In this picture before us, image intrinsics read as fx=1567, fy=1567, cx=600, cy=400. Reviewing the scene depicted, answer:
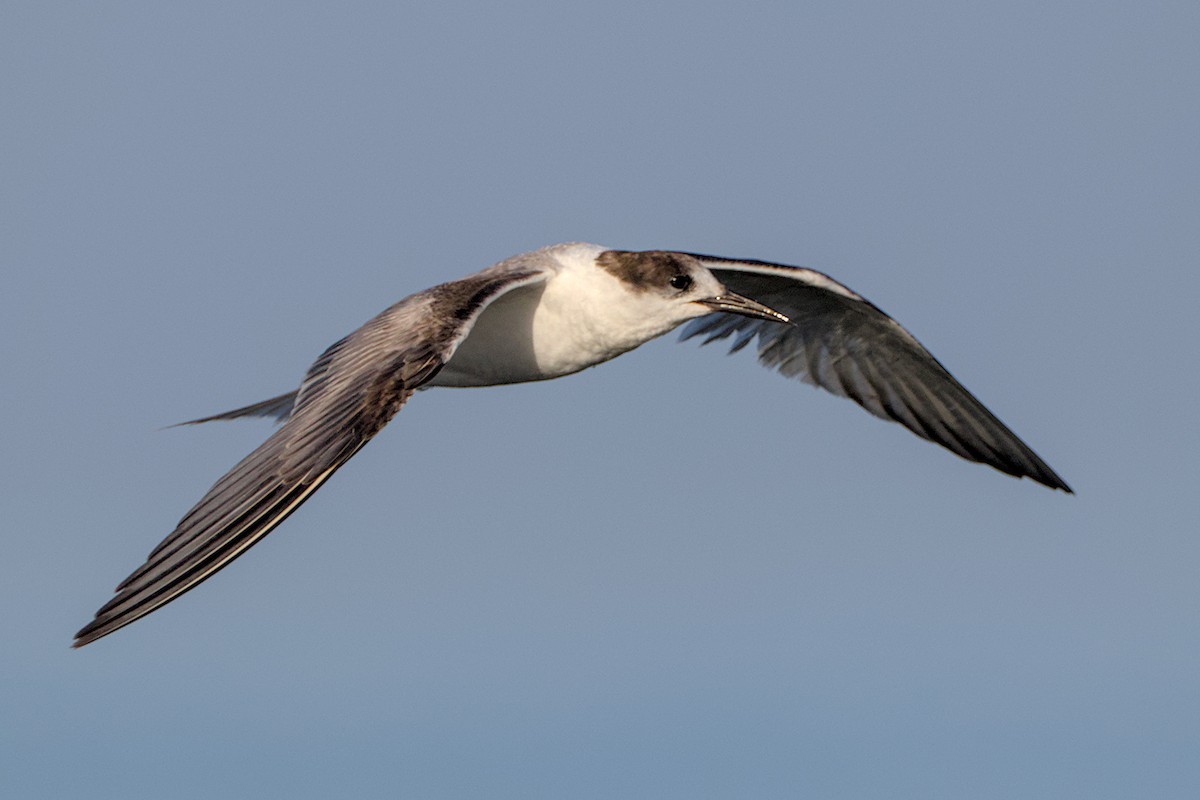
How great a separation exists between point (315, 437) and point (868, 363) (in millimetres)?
6077

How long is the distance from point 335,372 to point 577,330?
216cm

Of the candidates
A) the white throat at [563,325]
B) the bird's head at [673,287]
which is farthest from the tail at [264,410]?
the bird's head at [673,287]

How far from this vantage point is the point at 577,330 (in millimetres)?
11742

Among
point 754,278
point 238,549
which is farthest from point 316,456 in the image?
point 754,278

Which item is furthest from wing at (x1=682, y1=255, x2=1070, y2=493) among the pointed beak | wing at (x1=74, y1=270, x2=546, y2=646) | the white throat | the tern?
wing at (x1=74, y1=270, x2=546, y2=646)

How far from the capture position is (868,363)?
1383 cm

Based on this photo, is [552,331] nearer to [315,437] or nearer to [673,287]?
[673,287]

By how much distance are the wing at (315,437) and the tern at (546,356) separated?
0.04 feet

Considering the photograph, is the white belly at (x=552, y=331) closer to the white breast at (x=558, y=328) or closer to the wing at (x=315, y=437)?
the white breast at (x=558, y=328)

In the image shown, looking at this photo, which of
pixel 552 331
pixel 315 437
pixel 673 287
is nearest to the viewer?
pixel 315 437

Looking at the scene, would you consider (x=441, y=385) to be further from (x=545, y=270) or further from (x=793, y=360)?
(x=793, y=360)

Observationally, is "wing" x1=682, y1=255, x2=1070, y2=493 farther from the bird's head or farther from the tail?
the tail

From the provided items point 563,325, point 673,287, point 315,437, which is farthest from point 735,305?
point 315,437

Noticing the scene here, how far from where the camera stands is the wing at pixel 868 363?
1337cm
